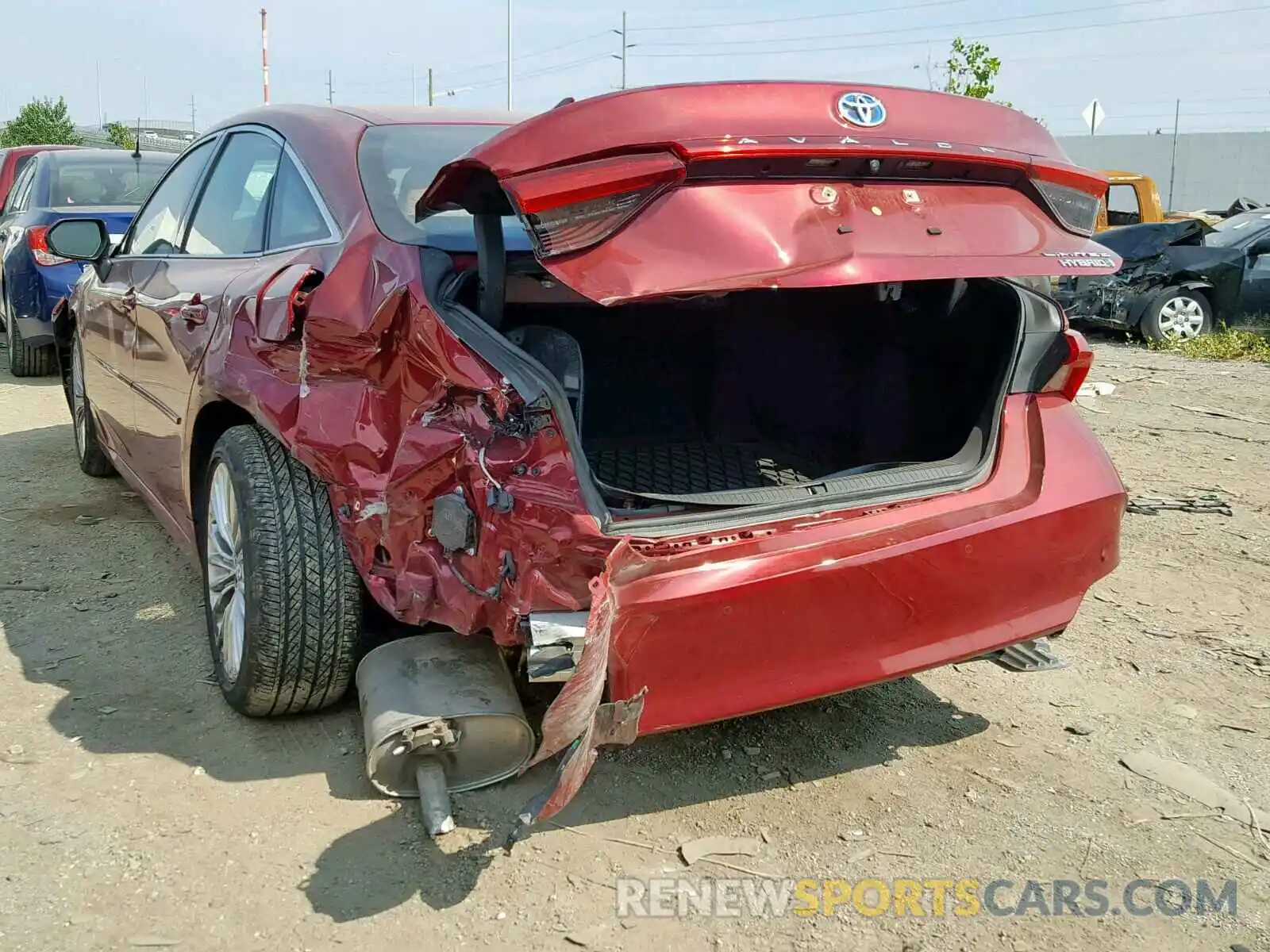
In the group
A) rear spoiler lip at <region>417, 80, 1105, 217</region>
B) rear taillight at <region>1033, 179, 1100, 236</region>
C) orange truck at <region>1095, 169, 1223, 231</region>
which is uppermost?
orange truck at <region>1095, 169, 1223, 231</region>

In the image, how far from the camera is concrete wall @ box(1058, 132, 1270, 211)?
105 feet

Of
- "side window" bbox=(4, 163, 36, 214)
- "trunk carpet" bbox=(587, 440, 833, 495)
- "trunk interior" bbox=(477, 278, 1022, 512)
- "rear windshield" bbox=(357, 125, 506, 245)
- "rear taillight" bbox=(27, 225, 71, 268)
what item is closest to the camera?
"rear windshield" bbox=(357, 125, 506, 245)

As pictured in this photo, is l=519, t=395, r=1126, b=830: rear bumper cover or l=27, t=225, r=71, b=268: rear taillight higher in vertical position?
l=27, t=225, r=71, b=268: rear taillight

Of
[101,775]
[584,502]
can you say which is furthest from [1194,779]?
A: [101,775]

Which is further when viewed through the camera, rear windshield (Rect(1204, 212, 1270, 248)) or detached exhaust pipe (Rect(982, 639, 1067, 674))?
rear windshield (Rect(1204, 212, 1270, 248))

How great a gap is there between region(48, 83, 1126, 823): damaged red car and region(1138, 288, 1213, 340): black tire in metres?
8.72

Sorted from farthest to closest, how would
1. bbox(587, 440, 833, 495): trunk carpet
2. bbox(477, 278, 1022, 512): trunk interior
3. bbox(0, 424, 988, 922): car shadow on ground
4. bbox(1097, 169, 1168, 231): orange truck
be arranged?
bbox(1097, 169, 1168, 231): orange truck < bbox(587, 440, 833, 495): trunk carpet < bbox(477, 278, 1022, 512): trunk interior < bbox(0, 424, 988, 922): car shadow on ground

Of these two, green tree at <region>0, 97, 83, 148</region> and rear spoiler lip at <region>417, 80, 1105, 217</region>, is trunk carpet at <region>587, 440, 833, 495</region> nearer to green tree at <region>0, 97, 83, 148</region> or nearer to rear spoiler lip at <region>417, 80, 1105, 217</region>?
rear spoiler lip at <region>417, 80, 1105, 217</region>

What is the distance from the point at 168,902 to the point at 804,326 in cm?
230

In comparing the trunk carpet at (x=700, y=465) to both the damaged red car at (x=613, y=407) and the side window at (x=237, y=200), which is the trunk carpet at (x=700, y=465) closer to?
the damaged red car at (x=613, y=407)

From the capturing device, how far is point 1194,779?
9.15ft

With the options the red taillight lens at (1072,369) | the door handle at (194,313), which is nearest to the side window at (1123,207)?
the red taillight lens at (1072,369)

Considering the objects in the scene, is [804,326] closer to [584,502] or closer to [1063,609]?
[1063,609]

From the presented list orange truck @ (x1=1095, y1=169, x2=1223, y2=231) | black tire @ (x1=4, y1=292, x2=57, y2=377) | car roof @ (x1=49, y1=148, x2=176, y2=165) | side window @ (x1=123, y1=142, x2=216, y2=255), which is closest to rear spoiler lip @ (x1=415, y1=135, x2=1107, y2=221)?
side window @ (x1=123, y1=142, x2=216, y2=255)
